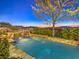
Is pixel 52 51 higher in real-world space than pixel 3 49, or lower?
lower

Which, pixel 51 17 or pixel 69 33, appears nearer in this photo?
pixel 69 33

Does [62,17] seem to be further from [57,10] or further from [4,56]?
[4,56]

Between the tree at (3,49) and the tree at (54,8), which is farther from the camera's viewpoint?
the tree at (54,8)

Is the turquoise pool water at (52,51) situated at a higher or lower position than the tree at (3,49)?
lower

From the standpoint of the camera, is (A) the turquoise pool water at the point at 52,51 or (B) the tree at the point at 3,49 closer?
(B) the tree at the point at 3,49

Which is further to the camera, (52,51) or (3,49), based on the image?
(52,51)

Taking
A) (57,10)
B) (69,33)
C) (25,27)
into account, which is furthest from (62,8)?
(25,27)

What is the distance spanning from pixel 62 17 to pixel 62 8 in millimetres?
1599

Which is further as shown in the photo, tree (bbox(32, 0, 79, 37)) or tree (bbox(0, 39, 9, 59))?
tree (bbox(32, 0, 79, 37))

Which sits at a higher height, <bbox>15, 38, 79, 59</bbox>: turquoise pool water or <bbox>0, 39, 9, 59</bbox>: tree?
<bbox>0, 39, 9, 59</bbox>: tree

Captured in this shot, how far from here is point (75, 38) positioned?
2444 cm

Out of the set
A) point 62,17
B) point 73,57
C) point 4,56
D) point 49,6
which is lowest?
point 73,57

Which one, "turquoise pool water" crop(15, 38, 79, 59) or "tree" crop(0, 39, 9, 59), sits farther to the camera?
"turquoise pool water" crop(15, 38, 79, 59)

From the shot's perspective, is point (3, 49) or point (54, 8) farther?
point (54, 8)
